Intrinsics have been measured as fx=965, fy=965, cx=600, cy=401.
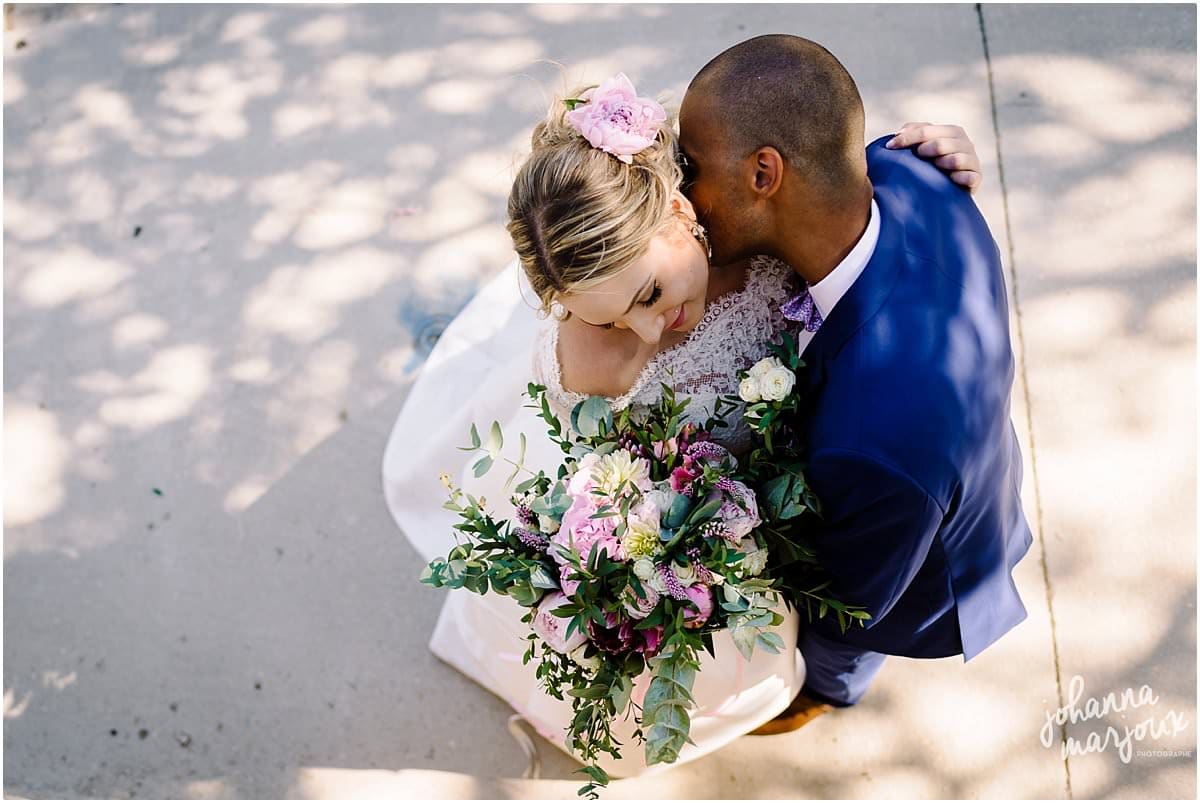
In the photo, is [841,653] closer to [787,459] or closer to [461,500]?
[787,459]

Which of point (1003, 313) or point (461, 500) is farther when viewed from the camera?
point (461, 500)

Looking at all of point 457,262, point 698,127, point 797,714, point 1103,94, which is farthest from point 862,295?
point 1103,94

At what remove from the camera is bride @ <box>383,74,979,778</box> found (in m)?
1.62

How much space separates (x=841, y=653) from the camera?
8.02 ft

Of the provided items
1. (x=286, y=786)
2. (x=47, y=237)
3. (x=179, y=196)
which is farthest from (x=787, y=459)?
(x=47, y=237)

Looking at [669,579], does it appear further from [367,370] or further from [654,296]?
[367,370]

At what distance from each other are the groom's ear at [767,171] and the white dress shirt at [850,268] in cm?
19

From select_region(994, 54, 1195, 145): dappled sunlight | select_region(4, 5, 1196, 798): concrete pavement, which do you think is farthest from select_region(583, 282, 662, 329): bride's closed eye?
select_region(994, 54, 1195, 145): dappled sunlight

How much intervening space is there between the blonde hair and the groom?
113mm

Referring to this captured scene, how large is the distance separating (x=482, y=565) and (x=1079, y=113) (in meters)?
2.95

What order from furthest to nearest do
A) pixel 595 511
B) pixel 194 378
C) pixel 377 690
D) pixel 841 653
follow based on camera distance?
1. pixel 194 378
2. pixel 377 690
3. pixel 841 653
4. pixel 595 511

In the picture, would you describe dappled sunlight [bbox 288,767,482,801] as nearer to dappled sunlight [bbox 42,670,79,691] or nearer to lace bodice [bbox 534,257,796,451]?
dappled sunlight [bbox 42,670,79,691]

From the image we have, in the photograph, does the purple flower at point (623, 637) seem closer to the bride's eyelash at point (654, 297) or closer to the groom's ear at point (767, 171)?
the bride's eyelash at point (654, 297)

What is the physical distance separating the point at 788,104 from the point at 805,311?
40cm
